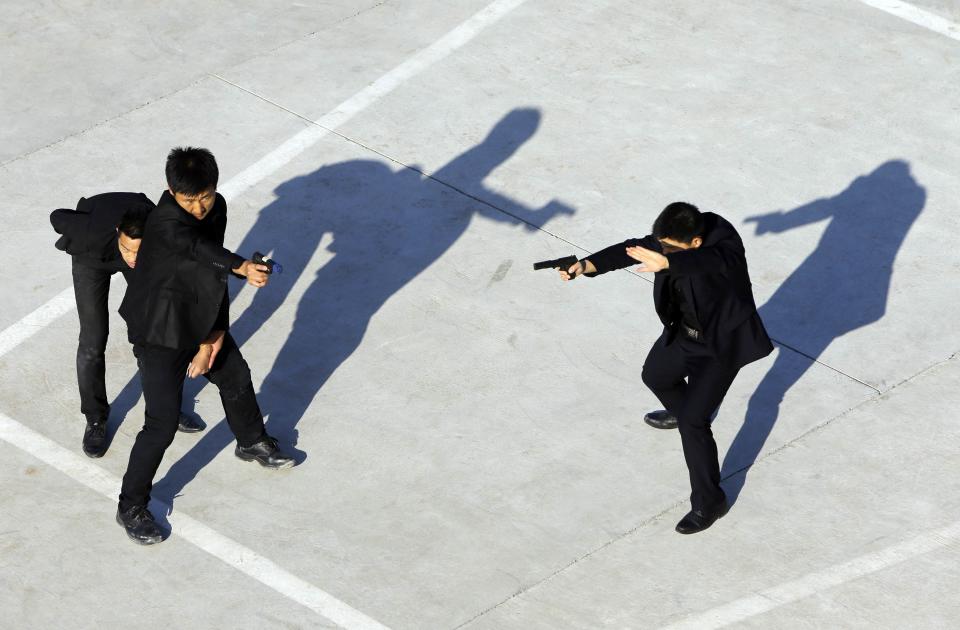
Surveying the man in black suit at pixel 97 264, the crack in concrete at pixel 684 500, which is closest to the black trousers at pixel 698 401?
the crack in concrete at pixel 684 500

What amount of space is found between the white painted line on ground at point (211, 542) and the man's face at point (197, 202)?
65.6 inches

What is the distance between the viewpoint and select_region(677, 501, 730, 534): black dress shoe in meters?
7.35

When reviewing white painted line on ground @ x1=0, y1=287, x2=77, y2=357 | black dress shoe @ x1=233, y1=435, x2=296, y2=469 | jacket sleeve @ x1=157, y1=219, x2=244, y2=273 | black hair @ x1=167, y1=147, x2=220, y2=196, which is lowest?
white painted line on ground @ x1=0, y1=287, x2=77, y2=357

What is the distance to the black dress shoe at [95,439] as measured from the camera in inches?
306

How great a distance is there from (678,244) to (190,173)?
2.32 m

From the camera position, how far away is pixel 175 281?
686cm

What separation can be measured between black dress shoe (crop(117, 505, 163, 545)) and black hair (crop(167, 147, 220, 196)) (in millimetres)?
1686

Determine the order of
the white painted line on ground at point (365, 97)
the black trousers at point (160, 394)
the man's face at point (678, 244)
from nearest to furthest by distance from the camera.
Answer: the man's face at point (678, 244), the black trousers at point (160, 394), the white painted line on ground at point (365, 97)

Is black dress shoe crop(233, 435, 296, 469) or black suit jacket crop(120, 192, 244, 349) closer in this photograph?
black suit jacket crop(120, 192, 244, 349)

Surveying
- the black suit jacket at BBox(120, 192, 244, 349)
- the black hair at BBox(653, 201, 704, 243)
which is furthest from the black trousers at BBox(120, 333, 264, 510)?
the black hair at BBox(653, 201, 704, 243)

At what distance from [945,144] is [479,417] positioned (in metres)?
4.51

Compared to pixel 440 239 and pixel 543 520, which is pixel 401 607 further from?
pixel 440 239

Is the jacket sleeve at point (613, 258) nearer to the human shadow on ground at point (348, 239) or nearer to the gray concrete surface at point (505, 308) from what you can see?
the gray concrete surface at point (505, 308)

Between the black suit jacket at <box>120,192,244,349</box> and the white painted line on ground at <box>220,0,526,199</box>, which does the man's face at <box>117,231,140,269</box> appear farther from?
the white painted line on ground at <box>220,0,526,199</box>
